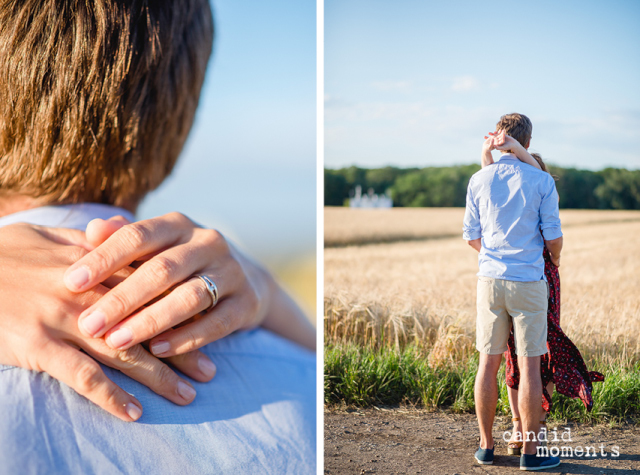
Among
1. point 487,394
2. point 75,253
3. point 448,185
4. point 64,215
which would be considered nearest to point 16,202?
point 64,215

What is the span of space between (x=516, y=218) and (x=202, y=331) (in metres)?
1.26

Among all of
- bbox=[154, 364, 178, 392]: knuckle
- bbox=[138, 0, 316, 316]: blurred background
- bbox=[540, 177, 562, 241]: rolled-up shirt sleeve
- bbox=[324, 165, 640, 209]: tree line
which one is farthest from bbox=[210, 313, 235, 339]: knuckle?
bbox=[138, 0, 316, 316]: blurred background

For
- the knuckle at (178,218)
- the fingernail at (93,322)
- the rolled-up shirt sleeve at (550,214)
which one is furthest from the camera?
the rolled-up shirt sleeve at (550,214)

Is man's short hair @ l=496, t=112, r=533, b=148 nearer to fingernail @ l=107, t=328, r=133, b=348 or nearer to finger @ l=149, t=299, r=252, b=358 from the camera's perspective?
finger @ l=149, t=299, r=252, b=358

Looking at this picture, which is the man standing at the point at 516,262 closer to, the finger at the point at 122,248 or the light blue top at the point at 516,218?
the light blue top at the point at 516,218

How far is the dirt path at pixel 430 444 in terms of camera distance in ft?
6.37

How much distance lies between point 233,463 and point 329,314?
1640mm

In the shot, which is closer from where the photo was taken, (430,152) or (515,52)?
→ (515,52)

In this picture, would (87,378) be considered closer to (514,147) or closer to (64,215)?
(64,215)

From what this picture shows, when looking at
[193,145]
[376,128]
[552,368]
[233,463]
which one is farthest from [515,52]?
[233,463]

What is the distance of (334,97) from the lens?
8.18ft

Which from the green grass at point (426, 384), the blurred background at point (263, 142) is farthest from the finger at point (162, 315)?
the blurred background at point (263, 142)

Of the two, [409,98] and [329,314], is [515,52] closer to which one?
[409,98]

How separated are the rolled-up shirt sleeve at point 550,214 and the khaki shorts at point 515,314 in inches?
7.2
